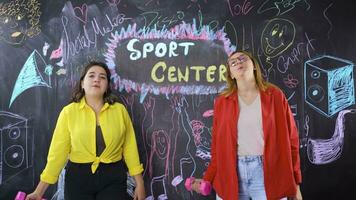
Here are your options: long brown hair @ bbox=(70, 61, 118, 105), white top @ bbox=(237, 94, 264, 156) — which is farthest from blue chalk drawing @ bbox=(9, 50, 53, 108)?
white top @ bbox=(237, 94, 264, 156)

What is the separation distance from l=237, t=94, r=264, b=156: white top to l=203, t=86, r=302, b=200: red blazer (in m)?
0.03

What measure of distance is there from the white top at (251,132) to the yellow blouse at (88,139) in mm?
742

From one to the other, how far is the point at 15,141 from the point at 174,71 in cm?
129

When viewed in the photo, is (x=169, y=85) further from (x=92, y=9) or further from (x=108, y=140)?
(x=92, y=9)

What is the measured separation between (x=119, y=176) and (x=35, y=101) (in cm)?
94

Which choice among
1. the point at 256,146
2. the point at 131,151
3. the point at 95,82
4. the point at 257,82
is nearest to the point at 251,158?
the point at 256,146

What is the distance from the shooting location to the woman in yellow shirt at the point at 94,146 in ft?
7.13

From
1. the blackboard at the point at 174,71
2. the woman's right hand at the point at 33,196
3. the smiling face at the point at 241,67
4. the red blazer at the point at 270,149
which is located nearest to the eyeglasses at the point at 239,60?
the smiling face at the point at 241,67

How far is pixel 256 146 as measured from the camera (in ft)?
6.50

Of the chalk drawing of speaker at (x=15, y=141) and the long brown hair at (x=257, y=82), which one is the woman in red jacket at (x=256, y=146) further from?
the chalk drawing of speaker at (x=15, y=141)

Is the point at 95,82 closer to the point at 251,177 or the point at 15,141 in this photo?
the point at 15,141

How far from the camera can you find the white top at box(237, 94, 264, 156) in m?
1.98

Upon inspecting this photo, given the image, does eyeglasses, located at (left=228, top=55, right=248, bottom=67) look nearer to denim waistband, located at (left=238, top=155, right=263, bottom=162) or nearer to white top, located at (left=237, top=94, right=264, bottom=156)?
white top, located at (left=237, top=94, right=264, bottom=156)

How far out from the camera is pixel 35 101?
105 inches
